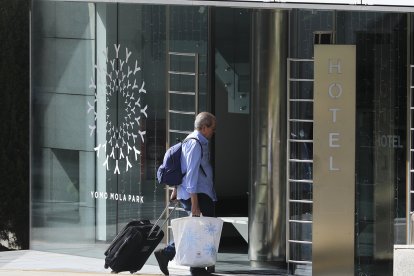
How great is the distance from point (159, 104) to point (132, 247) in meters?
1.96

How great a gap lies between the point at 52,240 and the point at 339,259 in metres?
3.51

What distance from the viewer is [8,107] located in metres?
16.1

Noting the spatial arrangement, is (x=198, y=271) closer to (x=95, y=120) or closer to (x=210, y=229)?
(x=210, y=229)

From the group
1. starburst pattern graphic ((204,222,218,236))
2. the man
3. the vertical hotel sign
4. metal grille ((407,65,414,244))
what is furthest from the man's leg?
metal grille ((407,65,414,244))

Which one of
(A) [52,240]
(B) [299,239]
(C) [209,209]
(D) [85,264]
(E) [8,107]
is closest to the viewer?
(C) [209,209]

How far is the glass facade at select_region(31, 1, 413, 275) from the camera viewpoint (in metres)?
11.6

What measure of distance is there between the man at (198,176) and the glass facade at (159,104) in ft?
3.53

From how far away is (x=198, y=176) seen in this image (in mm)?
10945

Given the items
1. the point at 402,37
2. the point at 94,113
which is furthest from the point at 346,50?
the point at 94,113

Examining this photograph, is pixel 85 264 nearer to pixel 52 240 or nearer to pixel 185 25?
pixel 52 240

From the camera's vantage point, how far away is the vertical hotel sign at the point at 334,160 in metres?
11.2

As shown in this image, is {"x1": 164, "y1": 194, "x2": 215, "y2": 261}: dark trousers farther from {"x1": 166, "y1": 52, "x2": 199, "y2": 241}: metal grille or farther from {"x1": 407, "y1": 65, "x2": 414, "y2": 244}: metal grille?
{"x1": 407, "y1": 65, "x2": 414, "y2": 244}: metal grille

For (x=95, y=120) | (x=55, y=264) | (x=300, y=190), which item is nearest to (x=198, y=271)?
(x=300, y=190)

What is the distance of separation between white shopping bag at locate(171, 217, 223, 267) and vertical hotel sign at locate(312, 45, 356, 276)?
3.70ft
